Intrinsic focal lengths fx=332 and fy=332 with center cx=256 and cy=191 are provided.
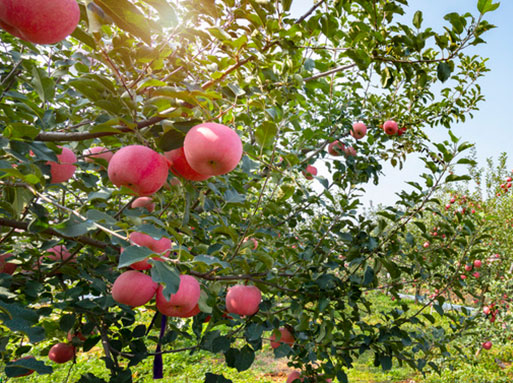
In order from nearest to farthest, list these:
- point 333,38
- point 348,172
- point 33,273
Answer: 1. point 333,38
2. point 33,273
3. point 348,172

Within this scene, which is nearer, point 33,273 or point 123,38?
point 123,38

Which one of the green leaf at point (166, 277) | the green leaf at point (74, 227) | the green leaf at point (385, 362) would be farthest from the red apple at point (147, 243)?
the green leaf at point (385, 362)

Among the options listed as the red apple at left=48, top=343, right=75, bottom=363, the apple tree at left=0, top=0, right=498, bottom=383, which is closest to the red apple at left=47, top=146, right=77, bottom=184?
the apple tree at left=0, top=0, right=498, bottom=383

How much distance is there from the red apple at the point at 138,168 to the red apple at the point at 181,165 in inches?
2.3

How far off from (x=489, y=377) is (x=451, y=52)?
5.74m

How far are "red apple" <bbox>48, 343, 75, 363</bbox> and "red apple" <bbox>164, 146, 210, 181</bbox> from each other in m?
→ 2.31

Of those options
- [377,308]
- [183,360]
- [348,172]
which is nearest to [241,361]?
[348,172]

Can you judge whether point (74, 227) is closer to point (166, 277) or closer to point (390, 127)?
point (166, 277)

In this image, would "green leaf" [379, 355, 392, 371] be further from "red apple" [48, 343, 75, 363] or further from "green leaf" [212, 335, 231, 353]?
"red apple" [48, 343, 75, 363]

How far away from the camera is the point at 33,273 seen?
2012mm

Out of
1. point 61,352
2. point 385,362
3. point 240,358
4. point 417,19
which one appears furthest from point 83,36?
point 61,352

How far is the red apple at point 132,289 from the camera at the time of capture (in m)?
1.45

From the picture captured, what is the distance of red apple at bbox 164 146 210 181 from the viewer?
119 cm

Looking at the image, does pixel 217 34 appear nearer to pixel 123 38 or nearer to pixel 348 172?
pixel 123 38
